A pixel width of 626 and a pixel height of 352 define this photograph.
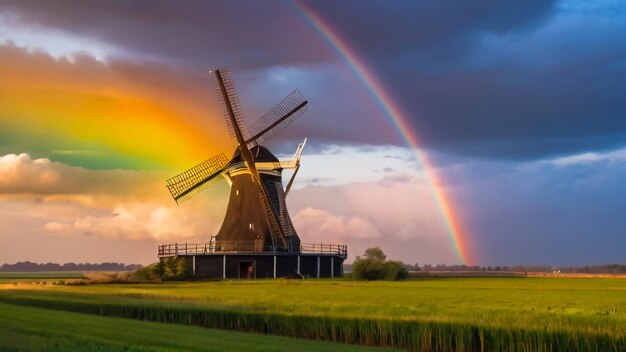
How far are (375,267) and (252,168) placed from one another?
17.1 metres

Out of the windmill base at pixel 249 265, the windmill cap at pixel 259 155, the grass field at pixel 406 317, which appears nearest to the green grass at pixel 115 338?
the grass field at pixel 406 317

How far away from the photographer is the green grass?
2008 cm

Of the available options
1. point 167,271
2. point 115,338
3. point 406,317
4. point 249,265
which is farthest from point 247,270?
point 115,338

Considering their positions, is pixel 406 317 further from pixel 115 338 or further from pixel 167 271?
pixel 167 271

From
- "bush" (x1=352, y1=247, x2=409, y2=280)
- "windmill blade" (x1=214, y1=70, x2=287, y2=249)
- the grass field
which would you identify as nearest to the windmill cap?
"windmill blade" (x1=214, y1=70, x2=287, y2=249)

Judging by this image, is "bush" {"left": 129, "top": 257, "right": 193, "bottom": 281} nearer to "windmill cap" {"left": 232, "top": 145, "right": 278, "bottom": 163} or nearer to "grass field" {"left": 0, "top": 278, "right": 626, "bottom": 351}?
"windmill cap" {"left": 232, "top": 145, "right": 278, "bottom": 163}

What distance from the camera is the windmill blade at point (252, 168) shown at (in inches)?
3009

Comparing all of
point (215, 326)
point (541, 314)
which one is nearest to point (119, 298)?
point (215, 326)

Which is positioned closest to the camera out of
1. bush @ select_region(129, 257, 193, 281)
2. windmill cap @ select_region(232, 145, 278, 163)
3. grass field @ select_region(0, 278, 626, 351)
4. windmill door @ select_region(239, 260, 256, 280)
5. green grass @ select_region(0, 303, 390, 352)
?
green grass @ select_region(0, 303, 390, 352)

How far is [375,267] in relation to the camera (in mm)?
77500

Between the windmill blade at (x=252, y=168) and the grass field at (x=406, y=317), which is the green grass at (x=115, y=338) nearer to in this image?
the grass field at (x=406, y=317)

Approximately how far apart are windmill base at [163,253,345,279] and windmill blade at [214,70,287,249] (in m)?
2.07

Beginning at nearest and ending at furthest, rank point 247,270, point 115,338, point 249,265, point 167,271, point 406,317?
point 115,338 → point 406,317 → point 167,271 → point 249,265 → point 247,270

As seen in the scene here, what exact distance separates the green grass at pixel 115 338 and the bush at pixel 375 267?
5003 centimetres
